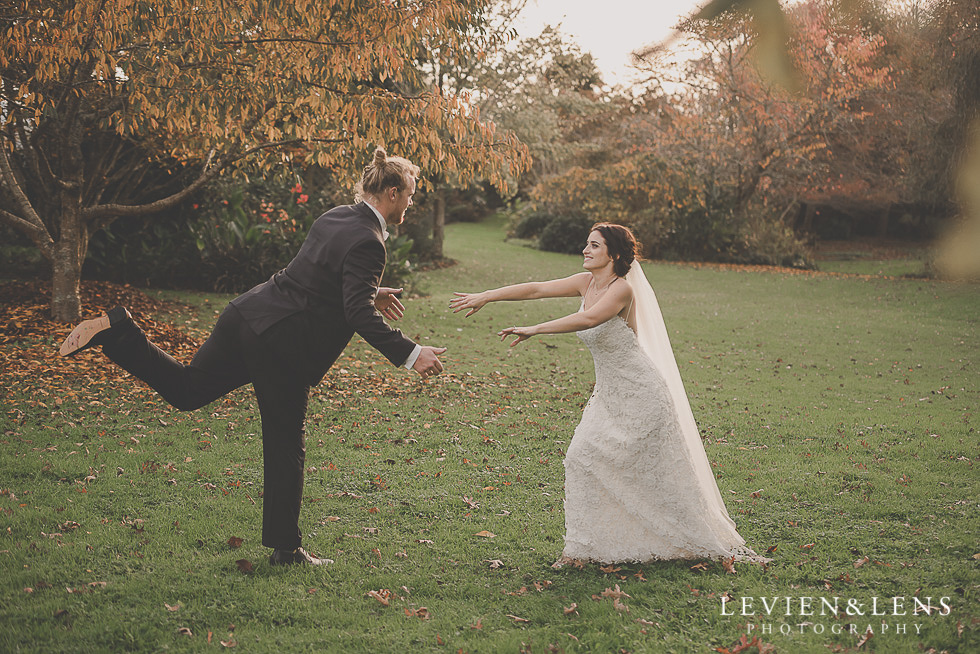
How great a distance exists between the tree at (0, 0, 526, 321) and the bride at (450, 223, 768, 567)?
3.93 metres

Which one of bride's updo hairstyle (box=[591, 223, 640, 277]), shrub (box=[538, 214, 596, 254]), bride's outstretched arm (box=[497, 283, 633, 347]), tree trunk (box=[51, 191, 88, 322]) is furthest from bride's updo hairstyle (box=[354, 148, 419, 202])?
shrub (box=[538, 214, 596, 254])

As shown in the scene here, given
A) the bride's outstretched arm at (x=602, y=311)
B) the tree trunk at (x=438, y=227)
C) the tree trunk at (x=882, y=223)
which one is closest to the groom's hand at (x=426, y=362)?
the bride's outstretched arm at (x=602, y=311)

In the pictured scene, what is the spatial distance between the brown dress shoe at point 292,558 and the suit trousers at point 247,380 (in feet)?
0.33

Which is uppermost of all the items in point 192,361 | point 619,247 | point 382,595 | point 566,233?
point 566,233

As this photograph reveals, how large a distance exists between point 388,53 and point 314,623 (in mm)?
5400

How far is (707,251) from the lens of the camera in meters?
27.3

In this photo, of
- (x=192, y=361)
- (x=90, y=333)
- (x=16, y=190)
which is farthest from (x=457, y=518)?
(x=16, y=190)

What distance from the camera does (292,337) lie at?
3.84 meters

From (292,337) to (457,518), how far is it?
1.98m

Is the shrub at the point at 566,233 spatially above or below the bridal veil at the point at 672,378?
above

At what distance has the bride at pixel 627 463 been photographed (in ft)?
14.1

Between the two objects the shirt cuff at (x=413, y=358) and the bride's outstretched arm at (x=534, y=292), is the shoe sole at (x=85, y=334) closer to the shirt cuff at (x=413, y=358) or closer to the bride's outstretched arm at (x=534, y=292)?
the shirt cuff at (x=413, y=358)

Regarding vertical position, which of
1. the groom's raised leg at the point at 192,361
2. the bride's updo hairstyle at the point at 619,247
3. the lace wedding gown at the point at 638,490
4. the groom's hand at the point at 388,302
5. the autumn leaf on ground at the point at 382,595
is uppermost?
the bride's updo hairstyle at the point at 619,247

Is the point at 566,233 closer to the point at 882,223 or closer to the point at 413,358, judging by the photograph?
the point at 882,223
